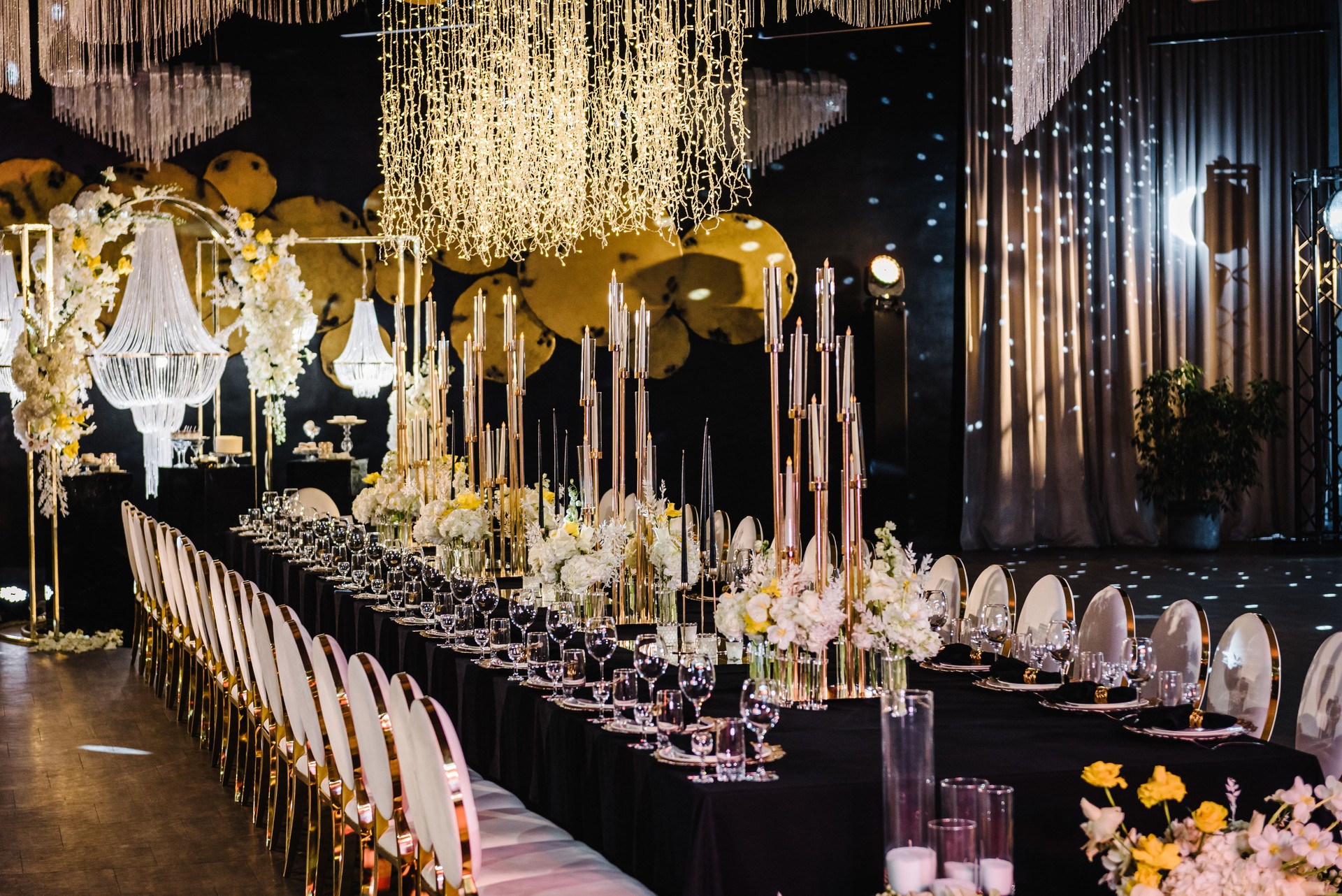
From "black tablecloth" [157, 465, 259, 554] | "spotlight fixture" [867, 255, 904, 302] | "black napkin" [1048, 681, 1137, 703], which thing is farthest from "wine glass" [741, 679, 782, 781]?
"spotlight fixture" [867, 255, 904, 302]

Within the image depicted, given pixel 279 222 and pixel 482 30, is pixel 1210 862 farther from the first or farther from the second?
pixel 279 222

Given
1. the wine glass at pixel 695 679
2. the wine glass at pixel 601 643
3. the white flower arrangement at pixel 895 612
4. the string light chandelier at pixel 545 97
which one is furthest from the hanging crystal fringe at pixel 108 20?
the wine glass at pixel 695 679

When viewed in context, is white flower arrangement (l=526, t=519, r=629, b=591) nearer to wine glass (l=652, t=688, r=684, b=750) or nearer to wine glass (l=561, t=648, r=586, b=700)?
wine glass (l=561, t=648, r=586, b=700)

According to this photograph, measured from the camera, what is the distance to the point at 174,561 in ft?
22.2

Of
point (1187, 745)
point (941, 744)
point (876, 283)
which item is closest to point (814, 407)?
point (941, 744)

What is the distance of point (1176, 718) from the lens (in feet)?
11.2

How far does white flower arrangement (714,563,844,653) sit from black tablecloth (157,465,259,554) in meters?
6.49

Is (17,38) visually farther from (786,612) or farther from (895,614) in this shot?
(895,614)

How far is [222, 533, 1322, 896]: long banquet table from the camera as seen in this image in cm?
289

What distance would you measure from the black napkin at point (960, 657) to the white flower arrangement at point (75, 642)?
6.53 m

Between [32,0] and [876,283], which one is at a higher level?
[32,0]

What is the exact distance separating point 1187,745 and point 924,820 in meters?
0.93

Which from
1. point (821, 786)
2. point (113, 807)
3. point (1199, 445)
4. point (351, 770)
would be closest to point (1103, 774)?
point (821, 786)

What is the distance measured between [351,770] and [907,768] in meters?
1.64
